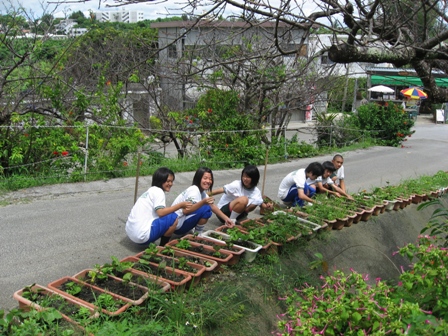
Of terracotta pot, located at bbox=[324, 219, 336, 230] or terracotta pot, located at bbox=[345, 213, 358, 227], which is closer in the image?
terracotta pot, located at bbox=[324, 219, 336, 230]

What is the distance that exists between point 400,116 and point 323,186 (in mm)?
11502

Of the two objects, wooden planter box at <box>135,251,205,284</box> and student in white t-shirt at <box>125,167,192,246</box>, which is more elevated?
student in white t-shirt at <box>125,167,192,246</box>

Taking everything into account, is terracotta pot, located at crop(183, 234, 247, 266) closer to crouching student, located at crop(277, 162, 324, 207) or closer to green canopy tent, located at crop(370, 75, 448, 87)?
crouching student, located at crop(277, 162, 324, 207)

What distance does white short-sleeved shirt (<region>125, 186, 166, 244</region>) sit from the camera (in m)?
5.37

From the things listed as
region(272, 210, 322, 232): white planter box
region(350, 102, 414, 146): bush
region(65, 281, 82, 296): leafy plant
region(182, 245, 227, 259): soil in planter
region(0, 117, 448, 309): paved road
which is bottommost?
region(0, 117, 448, 309): paved road

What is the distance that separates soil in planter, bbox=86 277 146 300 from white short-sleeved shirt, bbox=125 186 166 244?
1.19 m

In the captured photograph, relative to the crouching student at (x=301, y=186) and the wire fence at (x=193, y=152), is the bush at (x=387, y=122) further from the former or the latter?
the crouching student at (x=301, y=186)

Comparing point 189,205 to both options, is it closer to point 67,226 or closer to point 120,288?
point 120,288

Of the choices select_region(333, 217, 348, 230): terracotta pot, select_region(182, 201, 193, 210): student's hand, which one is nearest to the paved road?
select_region(182, 201, 193, 210): student's hand

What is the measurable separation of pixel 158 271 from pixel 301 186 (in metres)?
3.45

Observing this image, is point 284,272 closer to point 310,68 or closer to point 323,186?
point 323,186

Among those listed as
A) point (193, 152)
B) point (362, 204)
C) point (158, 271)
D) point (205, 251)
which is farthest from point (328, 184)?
point (193, 152)

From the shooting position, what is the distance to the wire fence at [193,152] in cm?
895

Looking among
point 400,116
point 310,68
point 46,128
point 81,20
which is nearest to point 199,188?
point 46,128
